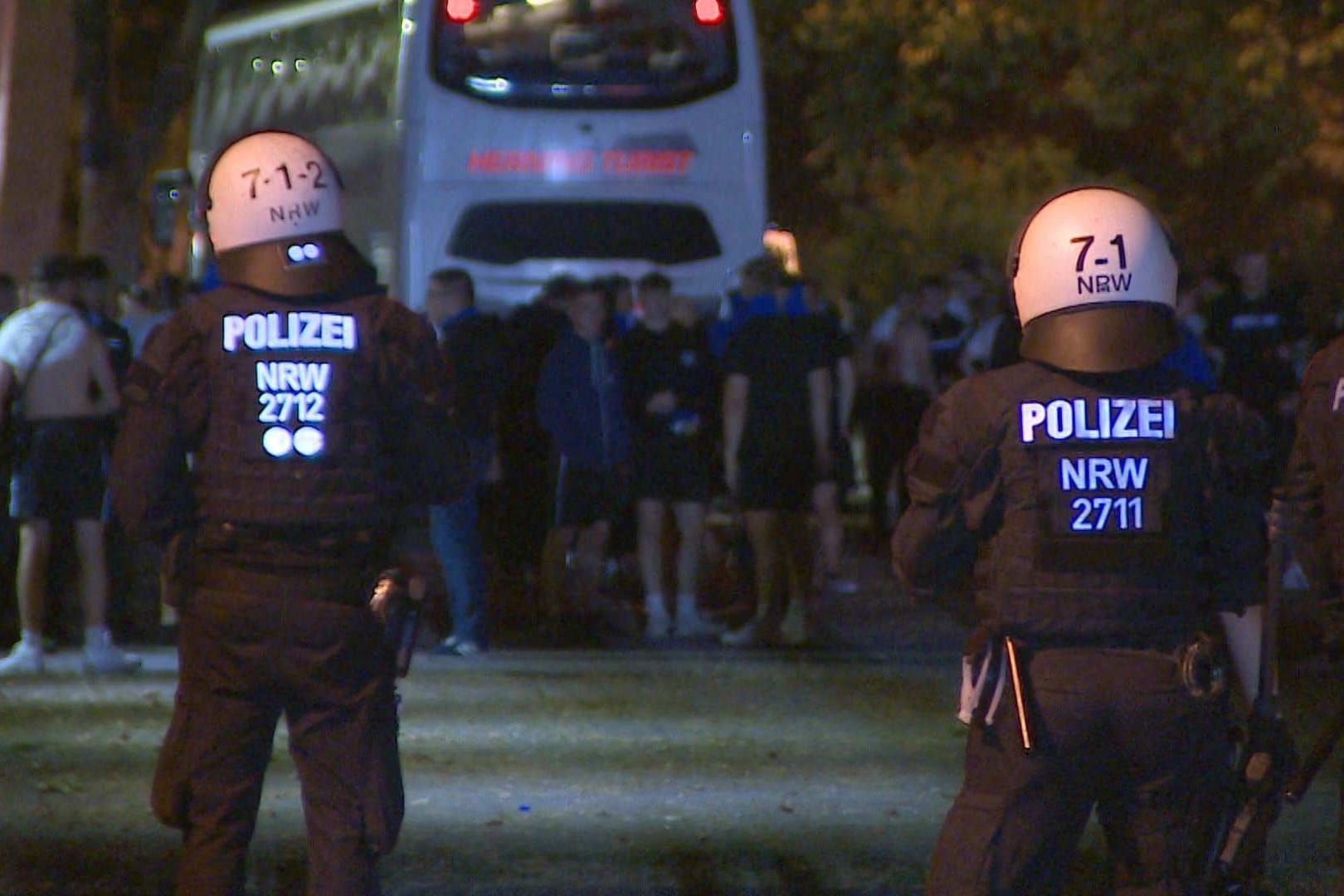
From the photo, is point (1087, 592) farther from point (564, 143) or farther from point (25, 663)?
point (564, 143)

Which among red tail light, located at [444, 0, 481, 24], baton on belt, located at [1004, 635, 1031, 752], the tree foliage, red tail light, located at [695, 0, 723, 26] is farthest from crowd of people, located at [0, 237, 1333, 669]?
the tree foliage

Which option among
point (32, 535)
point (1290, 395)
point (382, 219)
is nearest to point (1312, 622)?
point (1290, 395)

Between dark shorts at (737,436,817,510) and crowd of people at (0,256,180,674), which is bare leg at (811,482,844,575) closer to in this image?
dark shorts at (737,436,817,510)

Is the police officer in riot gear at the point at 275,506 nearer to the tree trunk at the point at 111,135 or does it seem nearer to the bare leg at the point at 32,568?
the bare leg at the point at 32,568

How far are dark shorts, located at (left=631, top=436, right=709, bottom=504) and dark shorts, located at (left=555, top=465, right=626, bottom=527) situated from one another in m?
0.11

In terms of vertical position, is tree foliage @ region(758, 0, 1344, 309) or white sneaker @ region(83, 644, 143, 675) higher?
tree foliage @ region(758, 0, 1344, 309)

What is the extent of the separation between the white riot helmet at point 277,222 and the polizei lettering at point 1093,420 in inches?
56.3

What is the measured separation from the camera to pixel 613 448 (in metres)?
12.0

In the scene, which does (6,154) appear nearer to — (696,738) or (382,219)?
(382,219)

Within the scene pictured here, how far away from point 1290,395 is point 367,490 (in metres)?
10.3

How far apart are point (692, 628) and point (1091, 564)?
25.1 feet

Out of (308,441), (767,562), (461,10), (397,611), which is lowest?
(397,611)

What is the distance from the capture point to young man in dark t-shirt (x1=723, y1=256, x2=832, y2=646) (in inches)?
452

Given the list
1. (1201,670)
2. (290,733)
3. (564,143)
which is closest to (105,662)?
(290,733)
